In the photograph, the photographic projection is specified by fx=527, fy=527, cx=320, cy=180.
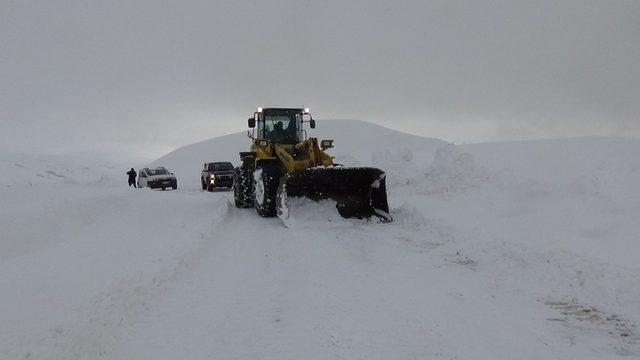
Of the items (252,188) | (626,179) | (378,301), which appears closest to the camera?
(378,301)

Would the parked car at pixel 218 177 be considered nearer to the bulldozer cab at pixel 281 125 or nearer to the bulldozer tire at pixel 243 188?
the bulldozer tire at pixel 243 188

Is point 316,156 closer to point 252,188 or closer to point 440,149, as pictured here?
point 252,188

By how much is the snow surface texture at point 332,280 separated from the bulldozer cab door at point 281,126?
8.25 feet

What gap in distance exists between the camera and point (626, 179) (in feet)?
43.4

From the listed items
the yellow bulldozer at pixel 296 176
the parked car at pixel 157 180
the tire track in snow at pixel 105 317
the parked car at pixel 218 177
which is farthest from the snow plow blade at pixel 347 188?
the parked car at pixel 157 180

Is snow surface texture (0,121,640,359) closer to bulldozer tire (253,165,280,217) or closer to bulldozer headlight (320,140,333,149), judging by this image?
bulldozer tire (253,165,280,217)

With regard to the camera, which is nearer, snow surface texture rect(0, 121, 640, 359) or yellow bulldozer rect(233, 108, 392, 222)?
snow surface texture rect(0, 121, 640, 359)

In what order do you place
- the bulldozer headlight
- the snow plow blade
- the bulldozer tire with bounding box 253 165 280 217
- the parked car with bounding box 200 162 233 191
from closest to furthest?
the snow plow blade → the bulldozer tire with bounding box 253 165 280 217 → the bulldozer headlight → the parked car with bounding box 200 162 233 191

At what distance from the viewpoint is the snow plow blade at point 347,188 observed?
11.8 m

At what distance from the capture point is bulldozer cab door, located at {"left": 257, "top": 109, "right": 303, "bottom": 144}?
580 inches

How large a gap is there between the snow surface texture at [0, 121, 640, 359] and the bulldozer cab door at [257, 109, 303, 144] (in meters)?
2.51

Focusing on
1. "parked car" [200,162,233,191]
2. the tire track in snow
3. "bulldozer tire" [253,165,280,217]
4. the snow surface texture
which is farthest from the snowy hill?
the tire track in snow

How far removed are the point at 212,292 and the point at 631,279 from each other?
474 cm

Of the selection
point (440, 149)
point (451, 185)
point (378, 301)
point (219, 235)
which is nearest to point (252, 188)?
point (219, 235)
